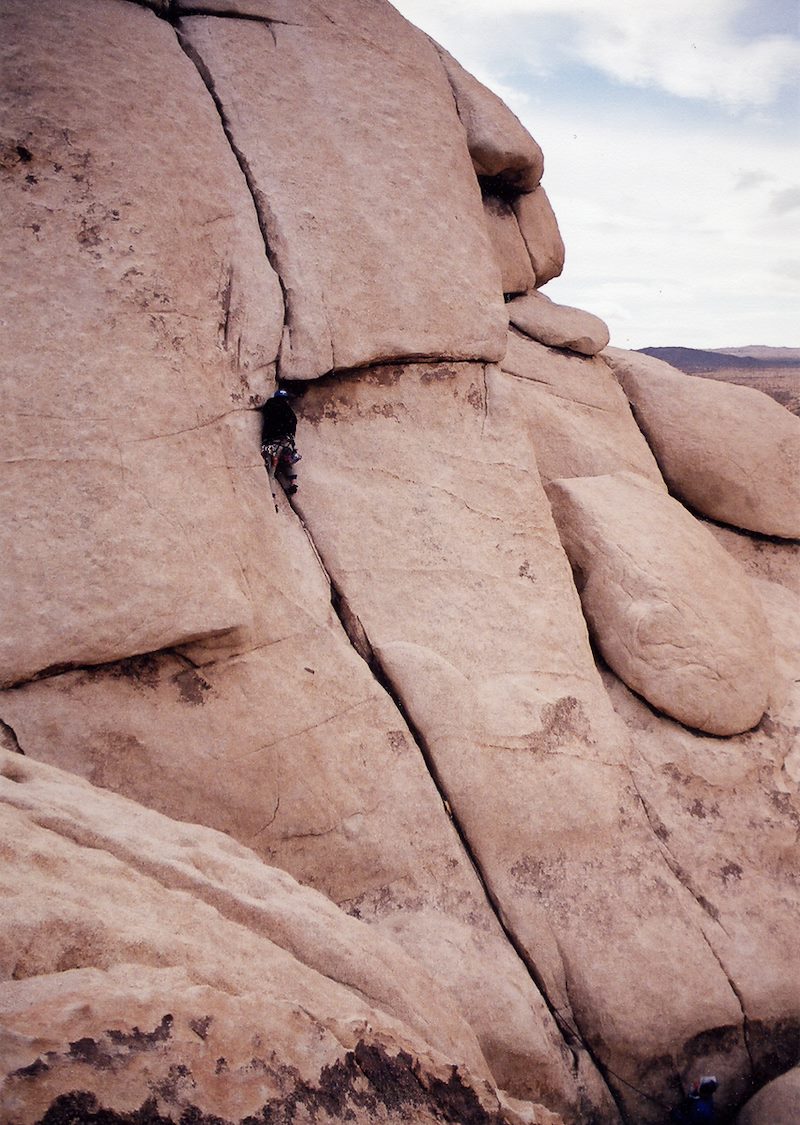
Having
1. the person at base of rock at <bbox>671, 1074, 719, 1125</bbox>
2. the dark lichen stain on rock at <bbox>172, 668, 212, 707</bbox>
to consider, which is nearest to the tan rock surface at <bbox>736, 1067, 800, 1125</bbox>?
the person at base of rock at <bbox>671, 1074, 719, 1125</bbox>

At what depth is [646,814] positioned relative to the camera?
7254 millimetres

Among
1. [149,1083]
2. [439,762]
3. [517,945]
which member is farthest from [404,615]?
[149,1083]

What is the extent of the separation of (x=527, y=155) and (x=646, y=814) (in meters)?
7.55

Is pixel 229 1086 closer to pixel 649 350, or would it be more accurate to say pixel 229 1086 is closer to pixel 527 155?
pixel 527 155

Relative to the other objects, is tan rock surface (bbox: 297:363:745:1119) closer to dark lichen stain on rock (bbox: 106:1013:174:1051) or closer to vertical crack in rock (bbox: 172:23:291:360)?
vertical crack in rock (bbox: 172:23:291:360)

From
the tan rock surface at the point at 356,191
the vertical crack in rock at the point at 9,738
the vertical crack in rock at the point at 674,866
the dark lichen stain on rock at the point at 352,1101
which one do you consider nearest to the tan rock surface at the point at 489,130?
the tan rock surface at the point at 356,191

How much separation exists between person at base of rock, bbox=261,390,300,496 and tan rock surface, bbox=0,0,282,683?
164 mm

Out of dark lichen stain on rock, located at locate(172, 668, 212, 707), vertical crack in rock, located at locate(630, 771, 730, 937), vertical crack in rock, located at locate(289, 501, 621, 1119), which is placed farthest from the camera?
vertical crack in rock, located at locate(630, 771, 730, 937)

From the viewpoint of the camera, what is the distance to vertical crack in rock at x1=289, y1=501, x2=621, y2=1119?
6.27m

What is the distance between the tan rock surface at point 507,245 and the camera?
34.0ft

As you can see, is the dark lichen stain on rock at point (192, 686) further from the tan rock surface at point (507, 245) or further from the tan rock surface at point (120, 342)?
the tan rock surface at point (507, 245)

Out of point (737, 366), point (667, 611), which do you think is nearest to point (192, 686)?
point (667, 611)

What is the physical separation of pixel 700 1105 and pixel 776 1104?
55 cm

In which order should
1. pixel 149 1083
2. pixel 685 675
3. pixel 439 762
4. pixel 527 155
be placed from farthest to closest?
1. pixel 527 155
2. pixel 685 675
3. pixel 439 762
4. pixel 149 1083
